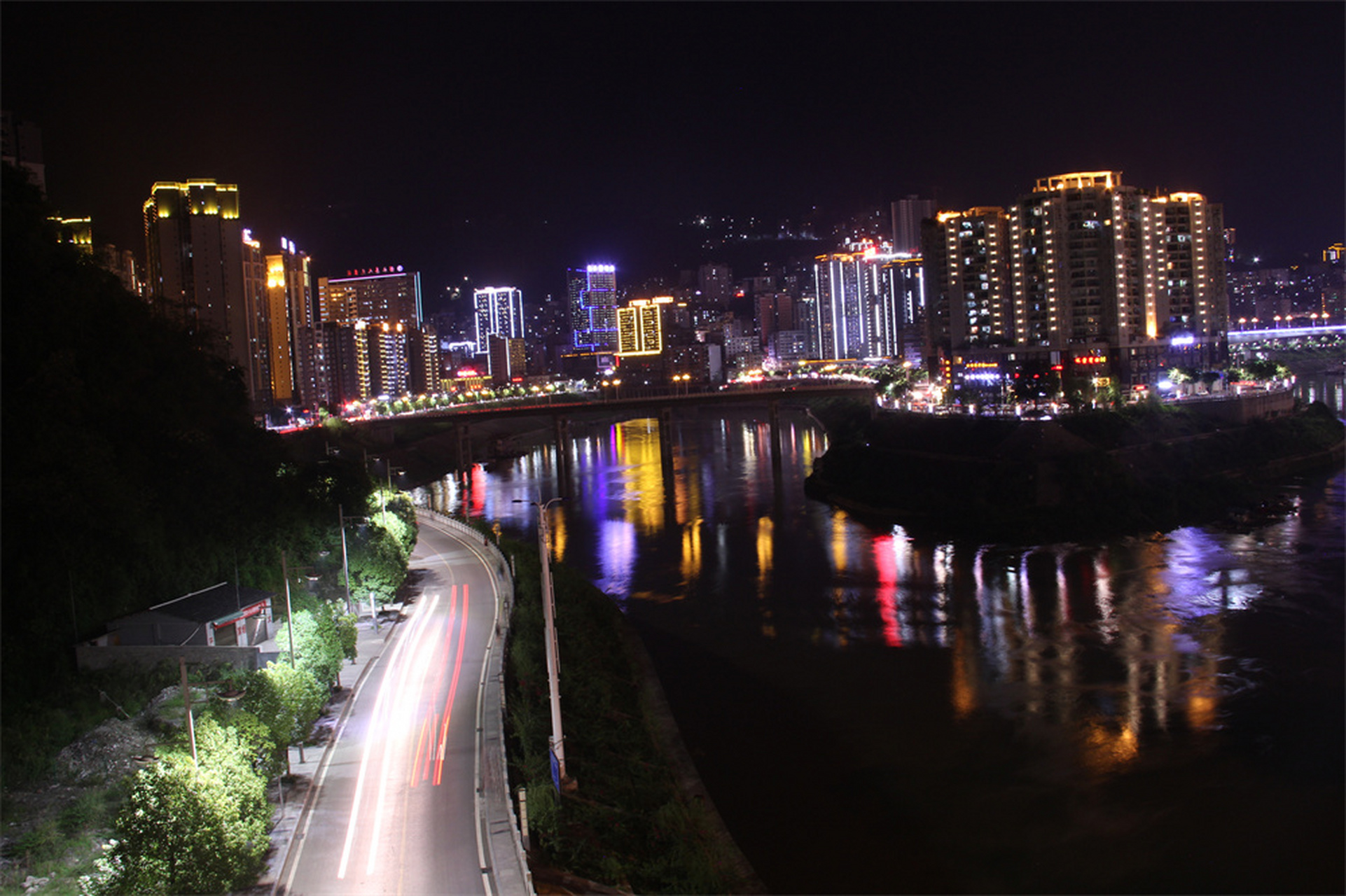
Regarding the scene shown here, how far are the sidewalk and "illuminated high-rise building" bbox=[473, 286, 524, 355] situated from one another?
161 metres

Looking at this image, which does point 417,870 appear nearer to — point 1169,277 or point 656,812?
point 656,812

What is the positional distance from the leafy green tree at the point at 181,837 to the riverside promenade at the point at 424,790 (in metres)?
0.41

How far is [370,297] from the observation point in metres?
144

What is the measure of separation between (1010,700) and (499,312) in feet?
552

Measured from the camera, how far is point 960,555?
88.3ft

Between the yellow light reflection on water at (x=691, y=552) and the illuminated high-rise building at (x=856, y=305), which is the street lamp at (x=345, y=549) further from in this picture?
the illuminated high-rise building at (x=856, y=305)

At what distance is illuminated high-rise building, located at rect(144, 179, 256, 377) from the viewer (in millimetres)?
59844

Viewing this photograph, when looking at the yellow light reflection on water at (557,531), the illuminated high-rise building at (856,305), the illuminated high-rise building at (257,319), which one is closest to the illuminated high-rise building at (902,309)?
the illuminated high-rise building at (856,305)

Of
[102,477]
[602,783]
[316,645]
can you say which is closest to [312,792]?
[602,783]

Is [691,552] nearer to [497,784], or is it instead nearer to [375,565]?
[375,565]

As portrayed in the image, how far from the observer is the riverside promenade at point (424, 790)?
26.7 feet

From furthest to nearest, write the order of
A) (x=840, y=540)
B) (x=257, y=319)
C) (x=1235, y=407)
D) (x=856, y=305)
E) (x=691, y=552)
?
(x=856, y=305) < (x=257, y=319) < (x=1235, y=407) < (x=840, y=540) < (x=691, y=552)

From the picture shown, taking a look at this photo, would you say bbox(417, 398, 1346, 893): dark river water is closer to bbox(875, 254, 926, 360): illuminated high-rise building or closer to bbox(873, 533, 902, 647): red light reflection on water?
bbox(873, 533, 902, 647): red light reflection on water

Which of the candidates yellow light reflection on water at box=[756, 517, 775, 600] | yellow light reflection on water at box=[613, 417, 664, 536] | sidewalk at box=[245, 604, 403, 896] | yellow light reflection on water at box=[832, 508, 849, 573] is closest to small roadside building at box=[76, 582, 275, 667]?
sidewalk at box=[245, 604, 403, 896]
